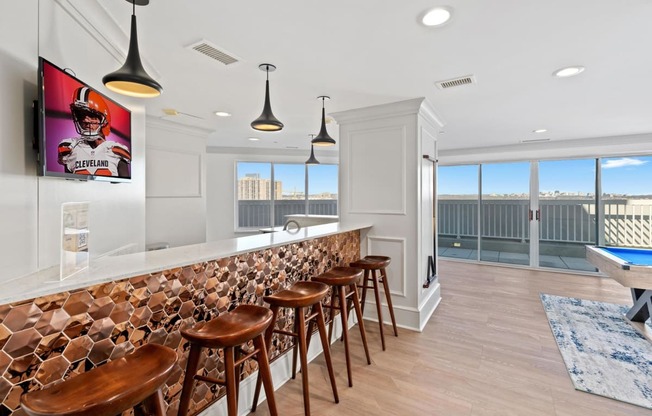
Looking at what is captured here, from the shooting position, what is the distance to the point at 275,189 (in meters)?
7.35

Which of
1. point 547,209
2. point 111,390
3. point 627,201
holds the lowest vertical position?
point 111,390

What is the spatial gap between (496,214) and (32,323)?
7.93 metres

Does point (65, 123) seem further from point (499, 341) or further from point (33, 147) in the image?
point (499, 341)

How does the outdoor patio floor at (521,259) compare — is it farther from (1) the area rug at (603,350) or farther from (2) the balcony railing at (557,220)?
(1) the area rug at (603,350)

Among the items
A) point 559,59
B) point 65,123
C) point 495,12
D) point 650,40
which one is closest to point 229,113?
point 65,123

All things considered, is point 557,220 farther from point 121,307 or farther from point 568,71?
point 121,307

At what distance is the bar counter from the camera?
1.05 m

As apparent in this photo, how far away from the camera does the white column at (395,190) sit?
11.3ft

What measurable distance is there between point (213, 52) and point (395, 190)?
7.60ft

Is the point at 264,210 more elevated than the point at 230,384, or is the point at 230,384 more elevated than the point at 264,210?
the point at 264,210

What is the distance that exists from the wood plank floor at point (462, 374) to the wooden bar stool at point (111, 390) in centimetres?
120

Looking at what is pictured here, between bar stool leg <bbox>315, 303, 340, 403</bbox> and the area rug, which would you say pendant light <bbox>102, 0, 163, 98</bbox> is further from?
the area rug

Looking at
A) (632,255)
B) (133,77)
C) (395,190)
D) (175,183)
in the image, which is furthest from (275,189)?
(632,255)

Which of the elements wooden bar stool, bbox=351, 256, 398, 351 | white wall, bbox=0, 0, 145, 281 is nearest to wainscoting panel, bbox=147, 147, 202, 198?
white wall, bbox=0, 0, 145, 281
